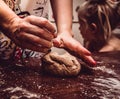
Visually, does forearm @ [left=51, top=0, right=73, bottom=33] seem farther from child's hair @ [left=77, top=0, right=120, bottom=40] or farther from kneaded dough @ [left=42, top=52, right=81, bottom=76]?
child's hair @ [left=77, top=0, right=120, bottom=40]

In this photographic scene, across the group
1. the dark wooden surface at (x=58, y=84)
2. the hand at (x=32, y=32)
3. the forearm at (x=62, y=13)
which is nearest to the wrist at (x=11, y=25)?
the hand at (x=32, y=32)

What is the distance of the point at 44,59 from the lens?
1246 millimetres

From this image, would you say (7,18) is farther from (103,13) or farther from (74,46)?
(103,13)

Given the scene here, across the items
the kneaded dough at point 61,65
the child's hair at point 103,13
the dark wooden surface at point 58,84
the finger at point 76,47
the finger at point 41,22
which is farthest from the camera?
the child's hair at point 103,13

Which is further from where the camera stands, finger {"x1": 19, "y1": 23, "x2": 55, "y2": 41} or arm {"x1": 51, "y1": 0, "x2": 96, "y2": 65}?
arm {"x1": 51, "y1": 0, "x2": 96, "y2": 65}

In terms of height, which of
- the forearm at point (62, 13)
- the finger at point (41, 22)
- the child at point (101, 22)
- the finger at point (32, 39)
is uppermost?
the finger at point (41, 22)

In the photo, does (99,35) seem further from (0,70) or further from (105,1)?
(0,70)

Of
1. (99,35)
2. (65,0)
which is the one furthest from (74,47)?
(99,35)

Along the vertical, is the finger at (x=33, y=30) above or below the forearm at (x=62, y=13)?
above

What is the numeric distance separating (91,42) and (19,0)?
6.69 feet

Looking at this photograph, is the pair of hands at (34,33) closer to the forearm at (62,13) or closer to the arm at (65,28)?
the arm at (65,28)

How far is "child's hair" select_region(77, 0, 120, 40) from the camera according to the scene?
3107 millimetres

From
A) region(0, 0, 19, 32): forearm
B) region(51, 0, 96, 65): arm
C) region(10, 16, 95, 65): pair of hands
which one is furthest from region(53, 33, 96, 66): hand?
region(0, 0, 19, 32): forearm

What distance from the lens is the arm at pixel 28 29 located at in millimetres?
1049
